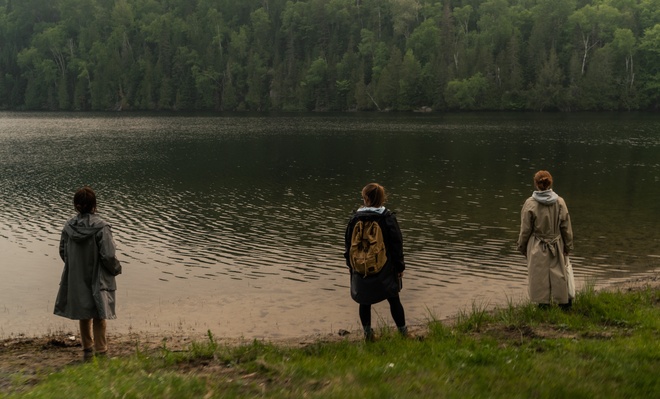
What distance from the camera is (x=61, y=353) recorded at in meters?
9.62

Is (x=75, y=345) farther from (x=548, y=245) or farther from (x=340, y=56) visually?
(x=340, y=56)

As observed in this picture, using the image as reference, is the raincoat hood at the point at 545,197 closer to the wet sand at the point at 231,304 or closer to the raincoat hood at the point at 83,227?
the wet sand at the point at 231,304

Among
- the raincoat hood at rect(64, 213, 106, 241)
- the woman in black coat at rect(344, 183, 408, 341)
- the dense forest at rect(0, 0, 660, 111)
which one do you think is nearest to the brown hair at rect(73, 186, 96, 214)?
the raincoat hood at rect(64, 213, 106, 241)

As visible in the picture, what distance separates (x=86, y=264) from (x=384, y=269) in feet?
12.6

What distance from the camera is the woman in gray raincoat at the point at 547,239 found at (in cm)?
958

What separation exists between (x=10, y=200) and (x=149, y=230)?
10.6m

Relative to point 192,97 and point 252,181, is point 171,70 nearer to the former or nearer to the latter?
point 192,97

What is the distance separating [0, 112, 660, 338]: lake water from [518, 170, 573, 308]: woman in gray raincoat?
298cm

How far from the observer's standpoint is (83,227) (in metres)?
8.60

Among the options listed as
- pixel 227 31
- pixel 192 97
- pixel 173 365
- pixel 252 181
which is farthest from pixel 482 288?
pixel 227 31

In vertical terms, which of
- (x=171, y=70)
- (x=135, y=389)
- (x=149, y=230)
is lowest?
(x=149, y=230)

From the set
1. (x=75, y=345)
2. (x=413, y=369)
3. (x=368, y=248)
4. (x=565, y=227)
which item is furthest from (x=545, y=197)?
(x=75, y=345)

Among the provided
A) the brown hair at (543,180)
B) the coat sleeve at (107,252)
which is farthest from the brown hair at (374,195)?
the coat sleeve at (107,252)

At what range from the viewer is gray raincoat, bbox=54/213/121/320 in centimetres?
861
